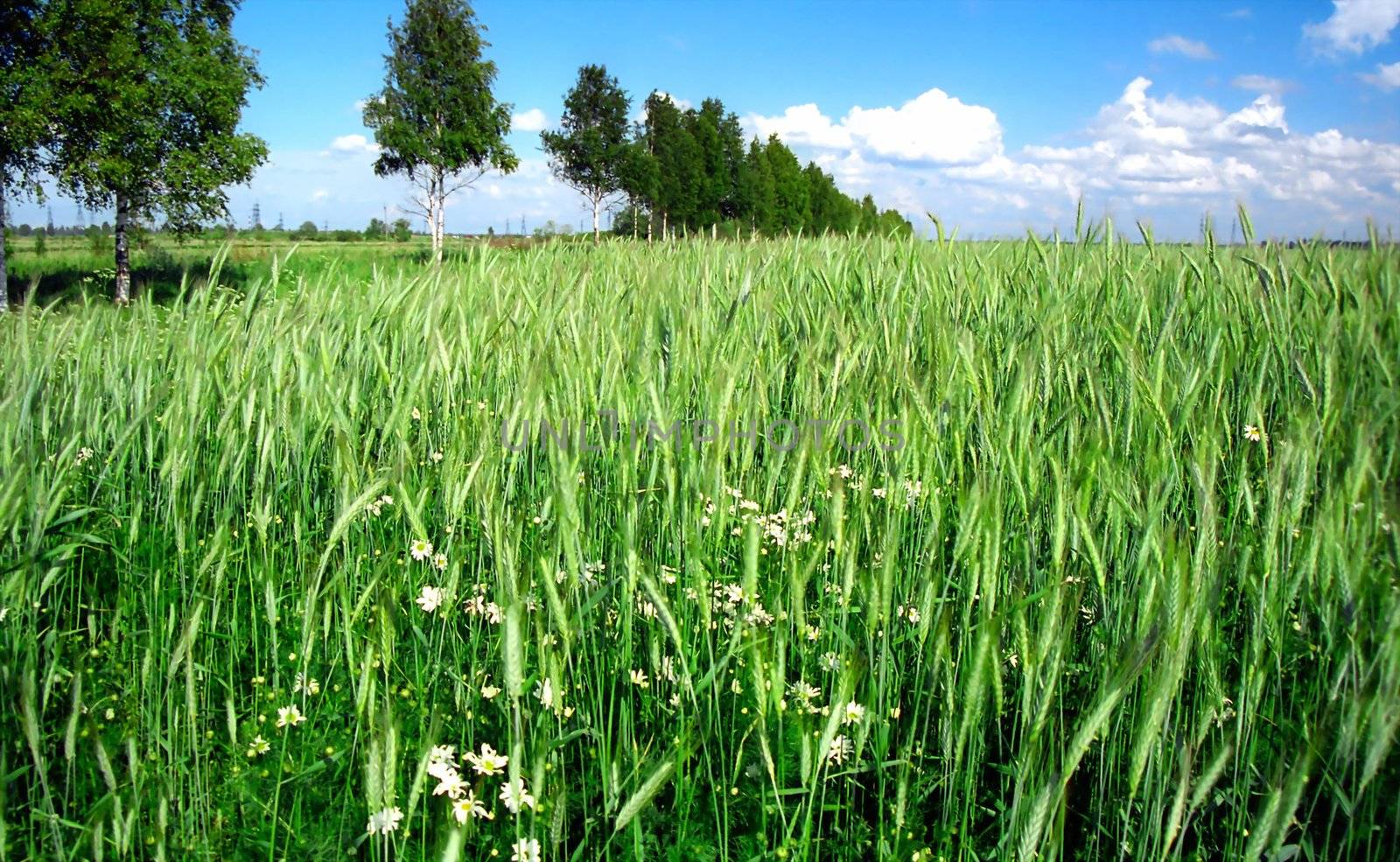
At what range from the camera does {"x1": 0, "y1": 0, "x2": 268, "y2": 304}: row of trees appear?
13133mm

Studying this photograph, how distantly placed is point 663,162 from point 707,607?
3129 cm

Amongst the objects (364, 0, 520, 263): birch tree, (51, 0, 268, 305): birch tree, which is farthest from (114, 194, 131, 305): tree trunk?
(364, 0, 520, 263): birch tree

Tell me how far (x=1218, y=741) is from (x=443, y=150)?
88.1 ft

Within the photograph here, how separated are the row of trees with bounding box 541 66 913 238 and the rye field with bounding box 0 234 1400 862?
84.3ft

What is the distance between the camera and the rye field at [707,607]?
1133mm

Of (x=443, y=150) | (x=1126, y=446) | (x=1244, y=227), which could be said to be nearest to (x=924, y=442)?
(x=1126, y=446)

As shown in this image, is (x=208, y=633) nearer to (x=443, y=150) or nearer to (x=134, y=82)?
(x=134, y=82)

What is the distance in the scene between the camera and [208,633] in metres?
1.56

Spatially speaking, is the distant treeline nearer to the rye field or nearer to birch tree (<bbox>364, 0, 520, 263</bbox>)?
birch tree (<bbox>364, 0, 520, 263</bbox>)

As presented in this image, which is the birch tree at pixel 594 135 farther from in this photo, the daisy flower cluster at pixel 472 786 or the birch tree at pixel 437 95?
the daisy flower cluster at pixel 472 786

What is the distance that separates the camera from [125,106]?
13.9m

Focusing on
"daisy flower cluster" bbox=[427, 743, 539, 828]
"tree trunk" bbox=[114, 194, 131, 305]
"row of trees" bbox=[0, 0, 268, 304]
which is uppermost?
"row of trees" bbox=[0, 0, 268, 304]

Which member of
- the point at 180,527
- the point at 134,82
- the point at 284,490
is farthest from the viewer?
the point at 134,82

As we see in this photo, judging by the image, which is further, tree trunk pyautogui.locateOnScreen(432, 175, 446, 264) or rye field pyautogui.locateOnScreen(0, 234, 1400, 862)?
tree trunk pyautogui.locateOnScreen(432, 175, 446, 264)
